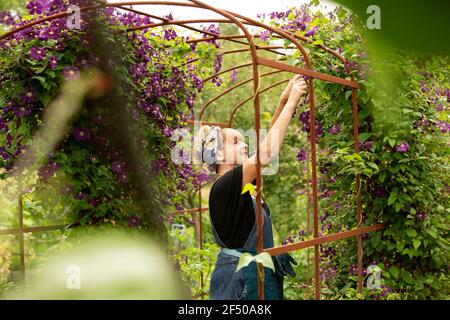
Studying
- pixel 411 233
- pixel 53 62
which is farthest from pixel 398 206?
pixel 53 62

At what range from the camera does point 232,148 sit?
2926mm

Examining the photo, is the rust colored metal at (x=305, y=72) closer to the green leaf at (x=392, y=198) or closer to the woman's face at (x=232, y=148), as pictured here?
the woman's face at (x=232, y=148)

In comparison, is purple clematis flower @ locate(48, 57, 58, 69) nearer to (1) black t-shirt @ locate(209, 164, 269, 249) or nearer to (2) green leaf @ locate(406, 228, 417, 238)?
(1) black t-shirt @ locate(209, 164, 269, 249)

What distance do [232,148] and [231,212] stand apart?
41 cm

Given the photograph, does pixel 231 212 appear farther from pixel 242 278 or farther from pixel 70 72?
pixel 70 72

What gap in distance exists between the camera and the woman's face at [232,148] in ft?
9.53

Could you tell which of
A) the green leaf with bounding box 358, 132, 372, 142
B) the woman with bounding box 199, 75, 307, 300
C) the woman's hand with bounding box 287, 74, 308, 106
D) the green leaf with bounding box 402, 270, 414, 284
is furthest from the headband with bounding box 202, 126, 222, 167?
the green leaf with bounding box 402, 270, 414, 284

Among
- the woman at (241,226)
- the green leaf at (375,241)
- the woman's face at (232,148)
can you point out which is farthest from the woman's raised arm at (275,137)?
the green leaf at (375,241)

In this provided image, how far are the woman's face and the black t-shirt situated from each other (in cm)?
27

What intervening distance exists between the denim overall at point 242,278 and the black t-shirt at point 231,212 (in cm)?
3

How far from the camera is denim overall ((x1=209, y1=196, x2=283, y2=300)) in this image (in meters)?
2.57

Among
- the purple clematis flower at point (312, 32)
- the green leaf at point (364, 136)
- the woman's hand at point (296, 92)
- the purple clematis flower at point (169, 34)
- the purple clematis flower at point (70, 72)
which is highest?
the purple clematis flower at point (169, 34)

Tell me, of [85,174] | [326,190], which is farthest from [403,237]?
[85,174]
